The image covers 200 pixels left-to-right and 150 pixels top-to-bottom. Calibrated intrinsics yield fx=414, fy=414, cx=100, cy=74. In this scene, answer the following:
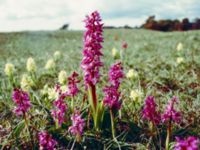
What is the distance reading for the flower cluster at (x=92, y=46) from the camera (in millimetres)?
Answer: 3674

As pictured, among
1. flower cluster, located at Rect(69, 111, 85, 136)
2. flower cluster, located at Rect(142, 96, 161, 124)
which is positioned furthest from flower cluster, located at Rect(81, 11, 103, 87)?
flower cluster, located at Rect(142, 96, 161, 124)

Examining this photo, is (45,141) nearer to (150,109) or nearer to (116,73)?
(116,73)

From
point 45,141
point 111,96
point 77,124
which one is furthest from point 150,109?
point 45,141

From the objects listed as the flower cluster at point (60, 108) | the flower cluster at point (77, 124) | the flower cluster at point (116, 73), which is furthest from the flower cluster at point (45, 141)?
the flower cluster at point (116, 73)

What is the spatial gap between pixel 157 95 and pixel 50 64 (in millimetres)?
2781

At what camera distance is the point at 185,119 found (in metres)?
4.77

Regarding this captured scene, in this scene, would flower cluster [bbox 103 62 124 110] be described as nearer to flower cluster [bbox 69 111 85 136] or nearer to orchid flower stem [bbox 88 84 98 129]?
orchid flower stem [bbox 88 84 98 129]

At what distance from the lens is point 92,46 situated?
3.68 m

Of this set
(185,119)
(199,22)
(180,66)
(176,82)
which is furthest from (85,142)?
(199,22)

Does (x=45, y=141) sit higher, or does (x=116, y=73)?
(x=116, y=73)

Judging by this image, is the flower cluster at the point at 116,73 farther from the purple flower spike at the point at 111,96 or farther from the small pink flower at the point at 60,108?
the small pink flower at the point at 60,108

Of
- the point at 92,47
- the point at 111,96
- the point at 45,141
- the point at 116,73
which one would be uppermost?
the point at 92,47

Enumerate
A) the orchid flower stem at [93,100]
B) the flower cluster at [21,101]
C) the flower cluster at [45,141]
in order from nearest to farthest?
the flower cluster at [45,141] → the flower cluster at [21,101] → the orchid flower stem at [93,100]

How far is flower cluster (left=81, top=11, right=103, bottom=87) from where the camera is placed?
3.67 metres
